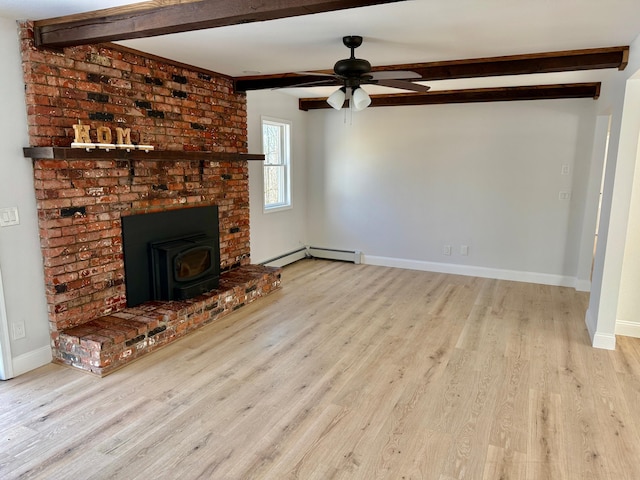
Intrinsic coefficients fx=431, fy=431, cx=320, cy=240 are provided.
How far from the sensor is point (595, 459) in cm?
222

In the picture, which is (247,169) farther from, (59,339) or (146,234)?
(59,339)

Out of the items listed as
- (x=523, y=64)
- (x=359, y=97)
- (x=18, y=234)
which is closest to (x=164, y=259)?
(x=18, y=234)

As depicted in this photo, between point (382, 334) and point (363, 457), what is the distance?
166 cm

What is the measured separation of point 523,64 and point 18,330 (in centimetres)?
446

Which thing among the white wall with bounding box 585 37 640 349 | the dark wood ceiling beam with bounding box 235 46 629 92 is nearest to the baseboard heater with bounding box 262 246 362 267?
the dark wood ceiling beam with bounding box 235 46 629 92

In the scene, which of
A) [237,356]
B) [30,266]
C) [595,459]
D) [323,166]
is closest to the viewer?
[595,459]

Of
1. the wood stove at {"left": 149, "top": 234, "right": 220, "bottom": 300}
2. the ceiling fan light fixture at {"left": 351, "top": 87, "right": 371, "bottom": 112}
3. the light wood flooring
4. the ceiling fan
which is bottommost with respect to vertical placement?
the light wood flooring

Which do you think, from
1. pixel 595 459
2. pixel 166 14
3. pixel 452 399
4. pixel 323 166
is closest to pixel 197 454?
pixel 452 399

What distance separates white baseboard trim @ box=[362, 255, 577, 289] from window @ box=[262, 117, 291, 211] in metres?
1.56

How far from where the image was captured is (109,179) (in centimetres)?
346

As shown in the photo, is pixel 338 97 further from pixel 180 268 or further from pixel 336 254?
pixel 336 254

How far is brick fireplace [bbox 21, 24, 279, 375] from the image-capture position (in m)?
3.03

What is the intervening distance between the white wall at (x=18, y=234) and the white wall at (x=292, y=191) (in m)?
2.66

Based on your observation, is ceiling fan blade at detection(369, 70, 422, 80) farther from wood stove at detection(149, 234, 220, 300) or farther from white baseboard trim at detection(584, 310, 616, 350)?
white baseboard trim at detection(584, 310, 616, 350)
